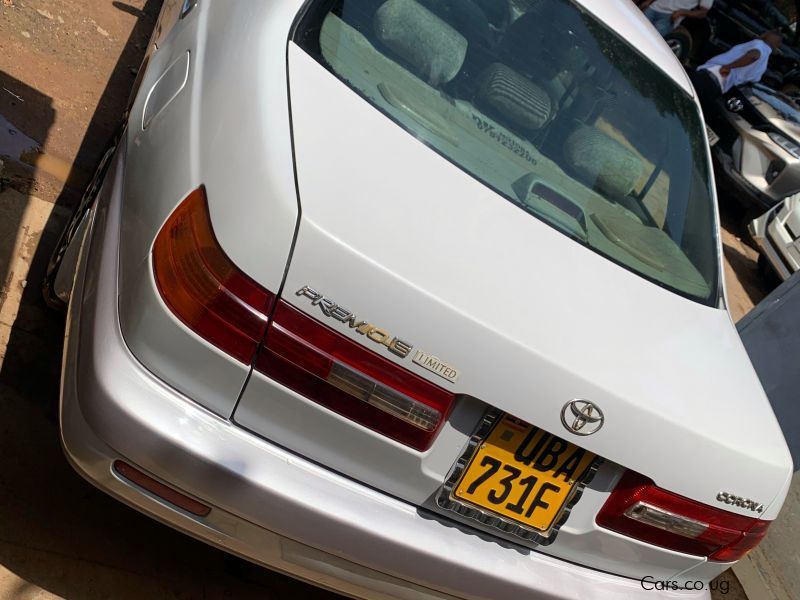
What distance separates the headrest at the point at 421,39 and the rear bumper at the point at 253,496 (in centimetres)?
91

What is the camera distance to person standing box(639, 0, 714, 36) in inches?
363

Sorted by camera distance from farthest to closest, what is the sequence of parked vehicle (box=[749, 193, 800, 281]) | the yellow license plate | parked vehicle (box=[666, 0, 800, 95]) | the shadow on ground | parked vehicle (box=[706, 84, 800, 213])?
1. parked vehicle (box=[666, 0, 800, 95])
2. parked vehicle (box=[706, 84, 800, 213])
3. parked vehicle (box=[749, 193, 800, 281])
4. the shadow on ground
5. the yellow license plate

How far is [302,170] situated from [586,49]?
1.38m

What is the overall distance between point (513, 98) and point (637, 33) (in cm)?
85

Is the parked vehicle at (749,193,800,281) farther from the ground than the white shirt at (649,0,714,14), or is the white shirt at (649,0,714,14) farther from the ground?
the white shirt at (649,0,714,14)

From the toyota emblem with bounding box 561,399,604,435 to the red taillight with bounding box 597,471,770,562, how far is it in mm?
212

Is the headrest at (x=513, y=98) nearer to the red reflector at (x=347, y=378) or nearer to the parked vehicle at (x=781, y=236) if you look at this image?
the red reflector at (x=347, y=378)

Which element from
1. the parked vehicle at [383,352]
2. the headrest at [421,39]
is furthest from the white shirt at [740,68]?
the parked vehicle at [383,352]

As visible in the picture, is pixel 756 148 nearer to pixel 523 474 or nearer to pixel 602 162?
pixel 602 162

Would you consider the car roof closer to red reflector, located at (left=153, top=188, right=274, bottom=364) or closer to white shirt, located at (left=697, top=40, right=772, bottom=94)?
A: red reflector, located at (left=153, top=188, right=274, bottom=364)

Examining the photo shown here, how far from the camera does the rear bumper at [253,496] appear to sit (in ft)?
5.66

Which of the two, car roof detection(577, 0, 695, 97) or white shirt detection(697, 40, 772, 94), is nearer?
car roof detection(577, 0, 695, 97)

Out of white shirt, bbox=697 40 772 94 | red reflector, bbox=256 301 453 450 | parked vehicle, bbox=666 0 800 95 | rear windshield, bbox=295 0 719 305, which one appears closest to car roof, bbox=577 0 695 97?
rear windshield, bbox=295 0 719 305

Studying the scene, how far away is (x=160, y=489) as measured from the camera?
1809 mm
